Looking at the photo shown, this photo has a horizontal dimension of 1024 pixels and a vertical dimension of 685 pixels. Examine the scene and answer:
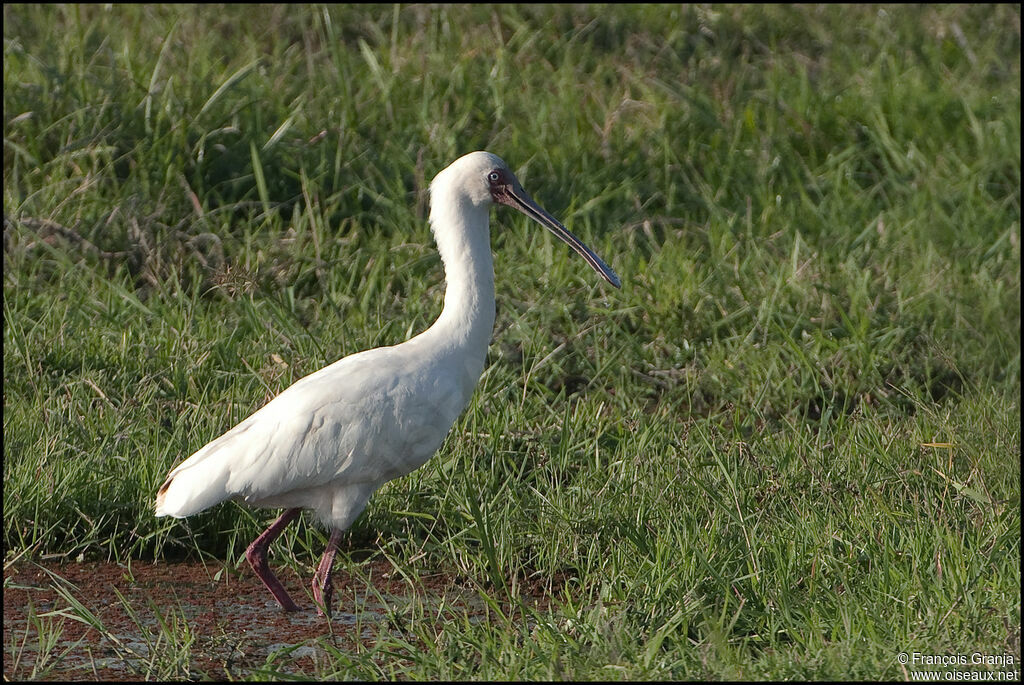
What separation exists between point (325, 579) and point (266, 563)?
0.22m

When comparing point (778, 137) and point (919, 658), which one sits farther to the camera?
point (778, 137)

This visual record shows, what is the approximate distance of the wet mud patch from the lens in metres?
3.91

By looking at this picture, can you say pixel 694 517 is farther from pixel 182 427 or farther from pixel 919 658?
pixel 182 427

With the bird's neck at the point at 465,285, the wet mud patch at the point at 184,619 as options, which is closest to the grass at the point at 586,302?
the wet mud patch at the point at 184,619

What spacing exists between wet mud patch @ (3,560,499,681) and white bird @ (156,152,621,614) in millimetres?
A: 149

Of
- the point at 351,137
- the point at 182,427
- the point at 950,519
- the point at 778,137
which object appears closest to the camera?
the point at 950,519

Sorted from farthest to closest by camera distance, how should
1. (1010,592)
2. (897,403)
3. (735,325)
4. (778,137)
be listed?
1. (778,137)
2. (735,325)
3. (897,403)
4. (1010,592)

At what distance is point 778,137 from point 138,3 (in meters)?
3.91

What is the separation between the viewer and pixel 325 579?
4457 mm

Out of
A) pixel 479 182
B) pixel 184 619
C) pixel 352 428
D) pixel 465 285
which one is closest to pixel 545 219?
pixel 479 182

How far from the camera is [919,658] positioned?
3559 millimetres

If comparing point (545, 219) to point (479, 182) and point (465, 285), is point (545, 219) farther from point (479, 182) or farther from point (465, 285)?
point (465, 285)

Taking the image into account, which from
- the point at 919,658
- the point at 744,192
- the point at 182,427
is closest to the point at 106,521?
the point at 182,427

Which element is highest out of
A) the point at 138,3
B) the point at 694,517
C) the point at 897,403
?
the point at 138,3
